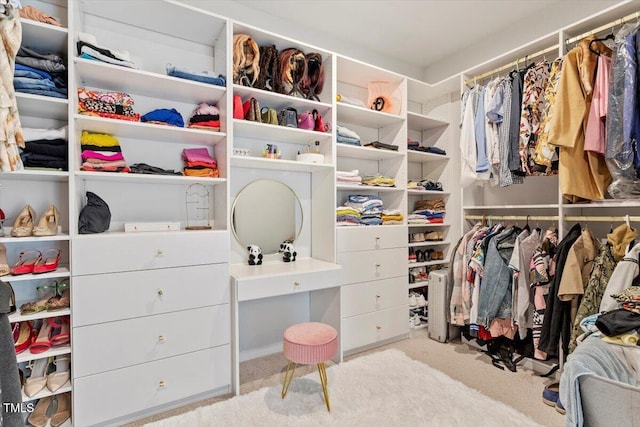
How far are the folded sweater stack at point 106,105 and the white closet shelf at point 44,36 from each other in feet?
0.82

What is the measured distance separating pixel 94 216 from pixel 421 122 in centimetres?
292

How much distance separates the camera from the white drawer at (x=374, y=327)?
259 cm

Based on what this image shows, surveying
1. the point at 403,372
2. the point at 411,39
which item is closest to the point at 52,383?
the point at 403,372

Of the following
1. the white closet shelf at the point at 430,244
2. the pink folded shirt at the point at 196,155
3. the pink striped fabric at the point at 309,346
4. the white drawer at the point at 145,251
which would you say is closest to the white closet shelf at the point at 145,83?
the pink folded shirt at the point at 196,155

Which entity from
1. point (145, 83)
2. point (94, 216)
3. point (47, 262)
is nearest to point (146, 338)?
point (47, 262)

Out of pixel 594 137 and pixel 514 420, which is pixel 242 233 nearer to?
pixel 514 420

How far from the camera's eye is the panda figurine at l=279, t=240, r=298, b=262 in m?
2.67

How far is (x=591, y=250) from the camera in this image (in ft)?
6.71

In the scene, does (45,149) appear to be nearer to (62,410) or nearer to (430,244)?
(62,410)

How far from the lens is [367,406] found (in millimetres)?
1903

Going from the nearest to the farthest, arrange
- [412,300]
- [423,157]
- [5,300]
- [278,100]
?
[5,300]
[278,100]
[412,300]
[423,157]

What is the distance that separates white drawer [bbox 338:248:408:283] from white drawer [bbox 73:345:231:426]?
108cm

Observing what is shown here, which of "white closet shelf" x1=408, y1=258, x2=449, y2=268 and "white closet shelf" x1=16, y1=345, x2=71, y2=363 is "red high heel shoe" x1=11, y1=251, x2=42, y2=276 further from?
"white closet shelf" x1=408, y1=258, x2=449, y2=268

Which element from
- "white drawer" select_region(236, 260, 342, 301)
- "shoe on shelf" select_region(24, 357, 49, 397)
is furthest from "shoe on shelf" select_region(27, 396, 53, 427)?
"white drawer" select_region(236, 260, 342, 301)
